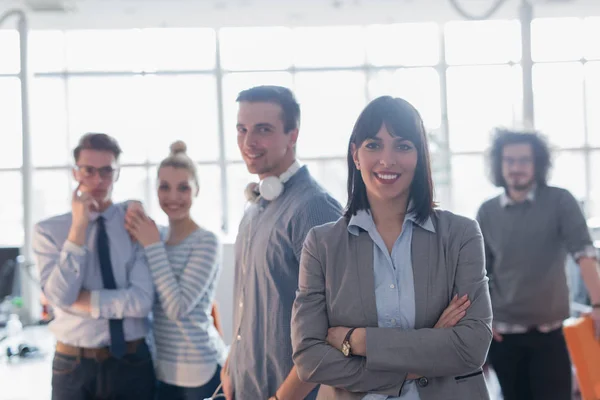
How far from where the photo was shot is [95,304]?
7.39 ft

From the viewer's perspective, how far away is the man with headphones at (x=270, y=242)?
1874mm

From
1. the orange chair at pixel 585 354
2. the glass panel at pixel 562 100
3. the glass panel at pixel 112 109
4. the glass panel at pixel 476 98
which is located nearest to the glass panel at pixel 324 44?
the glass panel at pixel 476 98

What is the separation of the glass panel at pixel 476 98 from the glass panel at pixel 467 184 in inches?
6.9

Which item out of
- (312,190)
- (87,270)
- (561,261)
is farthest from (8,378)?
(561,261)

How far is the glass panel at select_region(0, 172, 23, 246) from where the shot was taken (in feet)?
27.6

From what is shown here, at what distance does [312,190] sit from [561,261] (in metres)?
1.47

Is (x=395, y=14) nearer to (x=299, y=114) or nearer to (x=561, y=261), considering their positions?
(x=561, y=261)

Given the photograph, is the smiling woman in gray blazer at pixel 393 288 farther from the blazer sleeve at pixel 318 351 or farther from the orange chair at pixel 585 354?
the orange chair at pixel 585 354

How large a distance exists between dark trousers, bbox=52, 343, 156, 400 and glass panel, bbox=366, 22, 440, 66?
7236 mm

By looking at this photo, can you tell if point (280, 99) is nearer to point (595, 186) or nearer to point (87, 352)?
point (87, 352)

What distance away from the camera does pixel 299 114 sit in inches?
82.3

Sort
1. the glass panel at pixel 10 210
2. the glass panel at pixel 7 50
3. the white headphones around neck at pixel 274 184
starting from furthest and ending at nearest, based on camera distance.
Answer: the glass panel at pixel 10 210 → the glass panel at pixel 7 50 → the white headphones around neck at pixel 274 184

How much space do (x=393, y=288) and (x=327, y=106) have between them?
24.7 ft

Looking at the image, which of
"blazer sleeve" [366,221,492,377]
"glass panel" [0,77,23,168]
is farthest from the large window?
"blazer sleeve" [366,221,492,377]
